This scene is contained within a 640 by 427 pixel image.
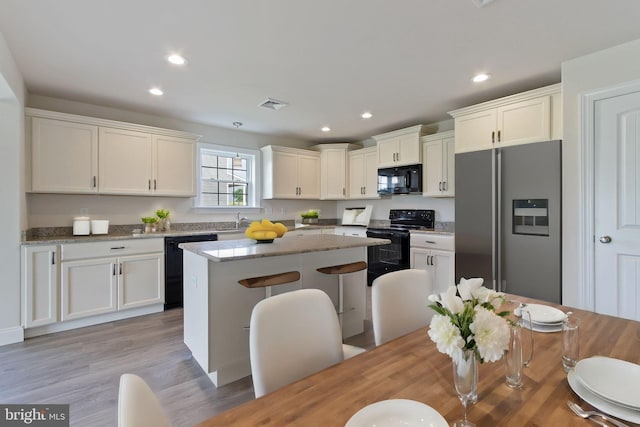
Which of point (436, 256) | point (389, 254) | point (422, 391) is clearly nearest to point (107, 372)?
point (422, 391)

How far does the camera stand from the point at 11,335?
110 inches

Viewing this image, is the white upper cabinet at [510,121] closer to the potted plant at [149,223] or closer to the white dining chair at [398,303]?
the white dining chair at [398,303]

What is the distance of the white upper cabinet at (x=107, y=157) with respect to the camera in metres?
3.25

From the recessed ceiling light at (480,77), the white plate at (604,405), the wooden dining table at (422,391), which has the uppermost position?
the recessed ceiling light at (480,77)

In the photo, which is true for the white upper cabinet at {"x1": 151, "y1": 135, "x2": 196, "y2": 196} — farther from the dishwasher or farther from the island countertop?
the island countertop

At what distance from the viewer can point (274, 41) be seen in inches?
91.4

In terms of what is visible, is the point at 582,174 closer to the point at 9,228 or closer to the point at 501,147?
the point at 501,147

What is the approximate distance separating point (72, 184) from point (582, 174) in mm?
4980

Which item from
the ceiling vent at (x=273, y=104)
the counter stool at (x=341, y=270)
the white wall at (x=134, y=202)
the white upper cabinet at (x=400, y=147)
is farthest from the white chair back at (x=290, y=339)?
the white wall at (x=134, y=202)

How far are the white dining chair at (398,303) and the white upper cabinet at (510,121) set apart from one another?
2305 mm

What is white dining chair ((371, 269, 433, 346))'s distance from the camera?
145 centimetres

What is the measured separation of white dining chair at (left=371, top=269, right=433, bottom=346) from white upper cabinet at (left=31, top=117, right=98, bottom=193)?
356 cm

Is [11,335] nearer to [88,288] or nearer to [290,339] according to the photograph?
[88,288]

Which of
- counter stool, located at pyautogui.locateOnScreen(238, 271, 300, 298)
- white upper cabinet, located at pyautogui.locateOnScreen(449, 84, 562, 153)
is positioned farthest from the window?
white upper cabinet, located at pyautogui.locateOnScreen(449, 84, 562, 153)
